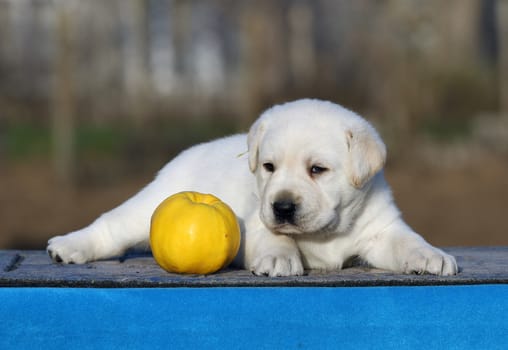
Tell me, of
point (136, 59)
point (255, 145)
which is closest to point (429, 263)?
point (255, 145)

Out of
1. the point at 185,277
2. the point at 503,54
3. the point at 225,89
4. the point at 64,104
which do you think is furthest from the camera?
Answer: the point at 225,89

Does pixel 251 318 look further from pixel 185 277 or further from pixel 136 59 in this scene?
pixel 136 59

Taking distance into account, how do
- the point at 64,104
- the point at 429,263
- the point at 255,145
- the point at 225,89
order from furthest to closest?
the point at 225,89 → the point at 64,104 → the point at 255,145 → the point at 429,263

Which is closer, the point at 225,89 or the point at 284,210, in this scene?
the point at 284,210

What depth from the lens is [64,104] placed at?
1179 cm

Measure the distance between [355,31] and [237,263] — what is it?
12.1 m

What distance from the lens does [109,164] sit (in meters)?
12.6

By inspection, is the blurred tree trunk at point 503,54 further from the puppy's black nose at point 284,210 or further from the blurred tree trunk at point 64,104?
the puppy's black nose at point 284,210

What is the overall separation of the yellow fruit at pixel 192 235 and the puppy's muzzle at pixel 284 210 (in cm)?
20

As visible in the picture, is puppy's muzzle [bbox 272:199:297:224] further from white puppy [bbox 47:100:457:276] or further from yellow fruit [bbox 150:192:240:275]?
yellow fruit [bbox 150:192:240:275]

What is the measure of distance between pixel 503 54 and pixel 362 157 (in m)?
12.6

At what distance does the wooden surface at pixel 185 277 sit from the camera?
3139mm

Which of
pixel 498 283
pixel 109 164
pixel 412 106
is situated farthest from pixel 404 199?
pixel 498 283

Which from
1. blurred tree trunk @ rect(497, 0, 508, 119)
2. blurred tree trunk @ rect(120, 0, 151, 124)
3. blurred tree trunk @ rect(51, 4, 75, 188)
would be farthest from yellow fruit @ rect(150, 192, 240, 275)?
blurred tree trunk @ rect(497, 0, 508, 119)
